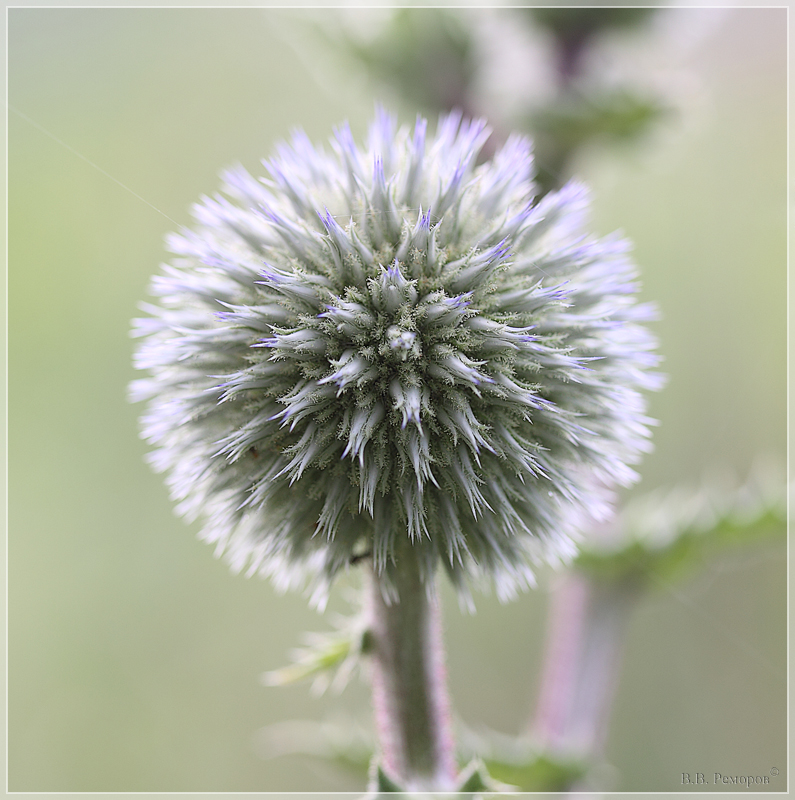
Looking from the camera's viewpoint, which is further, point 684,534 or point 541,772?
point 684,534

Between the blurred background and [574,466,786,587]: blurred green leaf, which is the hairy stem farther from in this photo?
the blurred background

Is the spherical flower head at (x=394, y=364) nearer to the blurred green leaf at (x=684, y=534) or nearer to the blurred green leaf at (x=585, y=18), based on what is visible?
the blurred green leaf at (x=684, y=534)

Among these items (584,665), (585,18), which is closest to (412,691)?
(584,665)

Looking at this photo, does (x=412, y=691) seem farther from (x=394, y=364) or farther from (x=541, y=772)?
(x=394, y=364)

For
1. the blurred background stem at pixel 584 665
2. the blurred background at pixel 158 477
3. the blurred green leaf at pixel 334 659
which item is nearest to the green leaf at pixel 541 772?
the blurred background stem at pixel 584 665

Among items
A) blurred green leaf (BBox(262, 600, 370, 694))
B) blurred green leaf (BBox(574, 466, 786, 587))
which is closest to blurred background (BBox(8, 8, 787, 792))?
blurred green leaf (BBox(574, 466, 786, 587))
